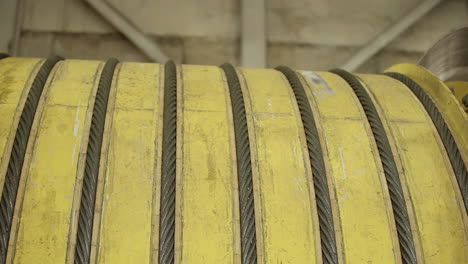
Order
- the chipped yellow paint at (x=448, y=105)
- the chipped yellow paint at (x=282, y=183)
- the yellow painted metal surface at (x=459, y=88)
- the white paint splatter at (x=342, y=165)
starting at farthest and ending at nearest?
the yellow painted metal surface at (x=459, y=88) → the chipped yellow paint at (x=448, y=105) → the white paint splatter at (x=342, y=165) → the chipped yellow paint at (x=282, y=183)

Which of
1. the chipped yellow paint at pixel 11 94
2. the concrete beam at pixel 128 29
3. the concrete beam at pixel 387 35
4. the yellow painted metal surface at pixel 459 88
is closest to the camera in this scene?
the chipped yellow paint at pixel 11 94

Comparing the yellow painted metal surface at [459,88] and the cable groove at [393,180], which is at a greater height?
the yellow painted metal surface at [459,88]

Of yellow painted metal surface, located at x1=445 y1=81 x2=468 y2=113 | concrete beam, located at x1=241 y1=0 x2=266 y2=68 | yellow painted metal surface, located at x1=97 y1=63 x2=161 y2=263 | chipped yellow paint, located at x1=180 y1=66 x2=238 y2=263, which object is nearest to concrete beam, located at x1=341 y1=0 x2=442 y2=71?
concrete beam, located at x1=241 y1=0 x2=266 y2=68

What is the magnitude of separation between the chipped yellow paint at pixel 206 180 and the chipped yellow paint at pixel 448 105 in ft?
4.31

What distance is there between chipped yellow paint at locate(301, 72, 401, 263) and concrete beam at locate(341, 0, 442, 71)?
6023 millimetres

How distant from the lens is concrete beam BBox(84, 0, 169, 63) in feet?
30.3

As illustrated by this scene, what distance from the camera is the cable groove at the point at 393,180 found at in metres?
3.00

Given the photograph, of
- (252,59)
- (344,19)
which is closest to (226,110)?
(252,59)

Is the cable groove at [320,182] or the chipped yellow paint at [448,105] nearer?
the cable groove at [320,182]

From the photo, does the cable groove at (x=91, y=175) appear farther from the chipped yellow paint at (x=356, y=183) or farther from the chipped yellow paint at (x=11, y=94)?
the chipped yellow paint at (x=356, y=183)

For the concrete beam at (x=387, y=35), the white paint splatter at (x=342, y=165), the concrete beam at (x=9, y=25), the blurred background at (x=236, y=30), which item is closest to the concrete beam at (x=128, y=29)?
the blurred background at (x=236, y=30)

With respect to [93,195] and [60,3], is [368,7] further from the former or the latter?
[93,195]

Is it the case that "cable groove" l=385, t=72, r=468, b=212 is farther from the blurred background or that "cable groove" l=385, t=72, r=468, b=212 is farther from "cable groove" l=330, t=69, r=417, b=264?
the blurred background

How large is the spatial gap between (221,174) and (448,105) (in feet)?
4.89
